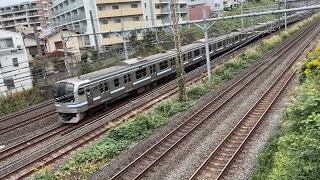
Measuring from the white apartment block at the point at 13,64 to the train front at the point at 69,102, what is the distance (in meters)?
10.3

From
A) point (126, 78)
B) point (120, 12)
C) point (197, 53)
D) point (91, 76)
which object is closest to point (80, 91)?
point (91, 76)

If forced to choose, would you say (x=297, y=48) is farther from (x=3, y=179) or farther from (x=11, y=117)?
(x=3, y=179)

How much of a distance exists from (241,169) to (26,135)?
12.5 meters

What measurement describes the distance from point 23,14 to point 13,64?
6757 cm

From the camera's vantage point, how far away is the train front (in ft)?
63.8

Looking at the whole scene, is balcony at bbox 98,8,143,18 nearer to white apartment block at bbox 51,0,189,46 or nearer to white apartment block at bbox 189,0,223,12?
white apartment block at bbox 51,0,189,46

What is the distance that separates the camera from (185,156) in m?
13.9

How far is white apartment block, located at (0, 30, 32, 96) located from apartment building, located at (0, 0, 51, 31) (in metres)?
62.1

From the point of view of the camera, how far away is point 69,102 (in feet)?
64.1

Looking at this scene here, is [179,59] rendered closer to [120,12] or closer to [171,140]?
[171,140]

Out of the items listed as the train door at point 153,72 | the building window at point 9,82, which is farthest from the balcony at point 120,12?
the train door at point 153,72

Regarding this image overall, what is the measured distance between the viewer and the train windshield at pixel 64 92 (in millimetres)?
19484

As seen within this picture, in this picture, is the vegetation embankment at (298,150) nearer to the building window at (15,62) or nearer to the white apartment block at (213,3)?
the building window at (15,62)

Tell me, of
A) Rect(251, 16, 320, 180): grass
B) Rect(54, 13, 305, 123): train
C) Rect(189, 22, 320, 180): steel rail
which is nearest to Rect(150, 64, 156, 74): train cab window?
Rect(54, 13, 305, 123): train
